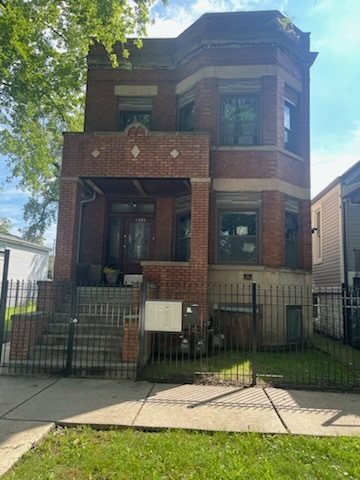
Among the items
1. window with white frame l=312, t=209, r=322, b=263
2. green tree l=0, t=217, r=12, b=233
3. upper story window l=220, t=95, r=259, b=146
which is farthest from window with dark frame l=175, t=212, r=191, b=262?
green tree l=0, t=217, r=12, b=233

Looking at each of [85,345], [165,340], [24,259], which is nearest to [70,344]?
[85,345]

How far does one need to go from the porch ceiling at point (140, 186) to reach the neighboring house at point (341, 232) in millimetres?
5097

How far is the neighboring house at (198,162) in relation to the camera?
8.34 meters

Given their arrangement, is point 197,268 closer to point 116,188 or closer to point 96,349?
point 96,349

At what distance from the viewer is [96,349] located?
6.47 metres

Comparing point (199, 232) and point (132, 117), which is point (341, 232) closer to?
point (199, 232)

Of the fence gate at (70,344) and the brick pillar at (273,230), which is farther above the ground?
the brick pillar at (273,230)

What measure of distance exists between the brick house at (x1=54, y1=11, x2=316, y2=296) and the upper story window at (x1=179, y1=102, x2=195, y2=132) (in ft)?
0.10

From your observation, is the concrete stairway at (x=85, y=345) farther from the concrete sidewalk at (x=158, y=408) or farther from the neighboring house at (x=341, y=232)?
the neighboring house at (x=341, y=232)

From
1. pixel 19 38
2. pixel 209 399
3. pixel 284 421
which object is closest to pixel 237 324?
pixel 209 399

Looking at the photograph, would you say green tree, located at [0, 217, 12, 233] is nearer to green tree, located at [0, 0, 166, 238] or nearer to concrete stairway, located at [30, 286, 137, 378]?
green tree, located at [0, 0, 166, 238]

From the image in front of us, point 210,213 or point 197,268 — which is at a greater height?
point 210,213

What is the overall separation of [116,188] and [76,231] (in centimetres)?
199

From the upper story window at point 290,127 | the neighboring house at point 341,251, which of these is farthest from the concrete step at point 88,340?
the upper story window at point 290,127
